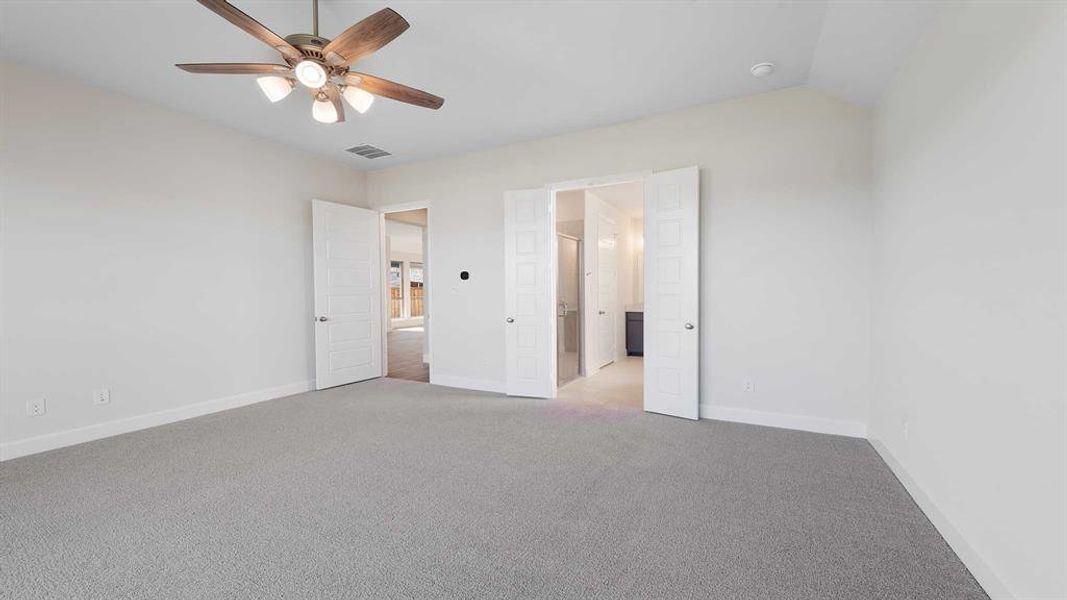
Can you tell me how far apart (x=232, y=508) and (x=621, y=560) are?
2.07 metres

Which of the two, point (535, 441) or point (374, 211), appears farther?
point (374, 211)

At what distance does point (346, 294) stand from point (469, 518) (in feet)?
12.8

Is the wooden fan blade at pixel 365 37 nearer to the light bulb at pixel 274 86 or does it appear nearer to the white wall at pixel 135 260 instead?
the light bulb at pixel 274 86

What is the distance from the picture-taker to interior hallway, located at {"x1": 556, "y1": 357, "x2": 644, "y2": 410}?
14.7ft

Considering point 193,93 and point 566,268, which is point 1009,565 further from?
point 193,93

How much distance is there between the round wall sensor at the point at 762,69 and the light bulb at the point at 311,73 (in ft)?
9.46

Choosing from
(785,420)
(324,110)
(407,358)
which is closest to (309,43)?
(324,110)

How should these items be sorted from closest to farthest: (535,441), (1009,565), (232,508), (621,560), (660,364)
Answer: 1. (1009,565)
2. (621,560)
3. (232,508)
4. (535,441)
5. (660,364)

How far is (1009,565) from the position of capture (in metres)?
1.58

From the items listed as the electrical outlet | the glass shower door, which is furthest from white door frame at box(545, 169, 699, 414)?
the electrical outlet

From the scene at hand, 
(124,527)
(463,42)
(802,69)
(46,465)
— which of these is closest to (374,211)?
(463,42)

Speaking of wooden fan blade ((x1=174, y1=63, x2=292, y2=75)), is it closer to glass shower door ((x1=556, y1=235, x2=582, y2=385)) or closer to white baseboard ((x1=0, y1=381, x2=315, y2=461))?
white baseboard ((x1=0, y1=381, x2=315, y2=461))

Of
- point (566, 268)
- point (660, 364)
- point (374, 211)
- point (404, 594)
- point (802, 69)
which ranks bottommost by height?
point (404, 594)

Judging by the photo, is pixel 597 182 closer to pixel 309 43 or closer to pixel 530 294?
pixel 530 294
